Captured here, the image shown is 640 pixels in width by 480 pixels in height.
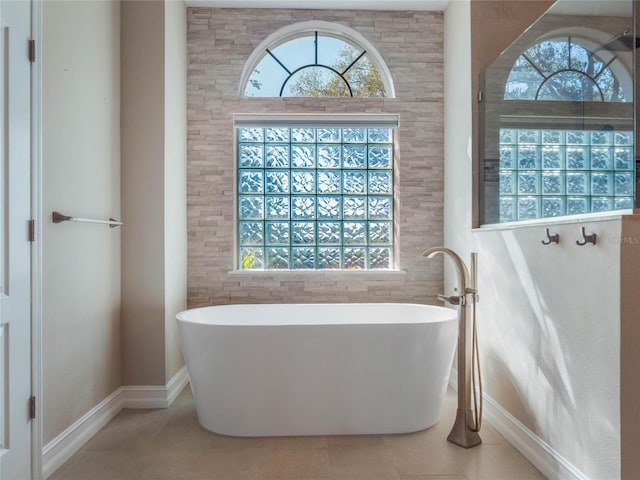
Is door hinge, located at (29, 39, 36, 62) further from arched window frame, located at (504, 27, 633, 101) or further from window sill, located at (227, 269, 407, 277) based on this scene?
arched window frame, located at (504, 27, 633, 101)

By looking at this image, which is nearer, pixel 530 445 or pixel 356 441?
pixel 530 445

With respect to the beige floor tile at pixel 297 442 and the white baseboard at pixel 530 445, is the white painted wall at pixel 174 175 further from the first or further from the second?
the white baseboard at pixel 530 445

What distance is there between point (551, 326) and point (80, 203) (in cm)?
234

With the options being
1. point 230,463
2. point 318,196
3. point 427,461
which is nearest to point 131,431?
point 230,463

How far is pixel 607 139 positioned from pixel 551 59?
0.57 metres

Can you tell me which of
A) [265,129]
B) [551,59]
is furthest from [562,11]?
[265,129]

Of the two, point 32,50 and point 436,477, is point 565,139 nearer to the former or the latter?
point 436,477

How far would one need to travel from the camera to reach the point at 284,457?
2012mm

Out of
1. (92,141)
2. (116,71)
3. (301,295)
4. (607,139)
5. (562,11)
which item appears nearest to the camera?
(607,139)

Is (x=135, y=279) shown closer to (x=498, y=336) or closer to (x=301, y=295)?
(x=301, y=295)

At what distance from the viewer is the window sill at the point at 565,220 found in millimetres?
1443

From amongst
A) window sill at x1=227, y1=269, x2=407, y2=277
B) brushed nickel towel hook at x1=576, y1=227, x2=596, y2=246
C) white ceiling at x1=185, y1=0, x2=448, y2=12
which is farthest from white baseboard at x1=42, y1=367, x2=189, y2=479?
white ceiling at x1=185, y1=0, x2=448, y2=12

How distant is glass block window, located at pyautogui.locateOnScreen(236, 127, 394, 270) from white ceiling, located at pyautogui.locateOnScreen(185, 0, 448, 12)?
90cm

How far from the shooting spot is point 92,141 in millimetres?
2281
